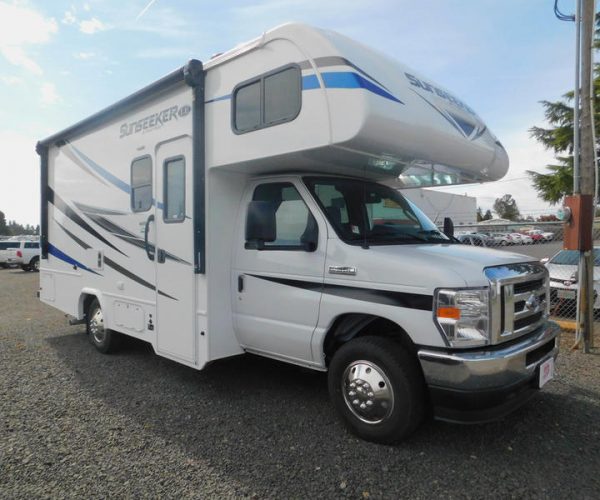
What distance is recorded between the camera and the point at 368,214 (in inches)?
168

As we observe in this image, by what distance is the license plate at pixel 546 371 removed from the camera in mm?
3610

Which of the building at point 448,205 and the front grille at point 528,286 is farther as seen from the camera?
the building at point 448,205

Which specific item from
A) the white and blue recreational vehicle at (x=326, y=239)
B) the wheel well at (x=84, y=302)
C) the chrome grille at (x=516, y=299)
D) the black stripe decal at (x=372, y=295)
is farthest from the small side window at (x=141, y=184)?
the chrome grille at (x=516, y=299)

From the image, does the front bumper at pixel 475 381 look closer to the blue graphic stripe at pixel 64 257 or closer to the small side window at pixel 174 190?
the small side window at pixel 174 190

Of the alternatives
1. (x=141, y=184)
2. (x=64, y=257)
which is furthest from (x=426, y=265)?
(x=64, y=257)

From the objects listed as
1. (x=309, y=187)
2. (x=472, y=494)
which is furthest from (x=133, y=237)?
(x=472, y=494)

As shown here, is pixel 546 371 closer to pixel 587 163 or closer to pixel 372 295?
pixel 372 295

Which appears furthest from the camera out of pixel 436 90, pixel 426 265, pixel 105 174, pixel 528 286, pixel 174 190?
pixel 105 174

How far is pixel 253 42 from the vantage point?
396 cm

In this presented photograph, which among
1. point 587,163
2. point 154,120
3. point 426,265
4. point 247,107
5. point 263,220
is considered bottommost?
point 426,265

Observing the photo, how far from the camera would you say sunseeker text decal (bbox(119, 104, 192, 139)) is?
462 centimetres

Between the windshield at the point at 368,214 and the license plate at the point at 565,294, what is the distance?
4.11 metres

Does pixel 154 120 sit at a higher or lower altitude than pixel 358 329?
higher

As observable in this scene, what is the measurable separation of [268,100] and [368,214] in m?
1.35
